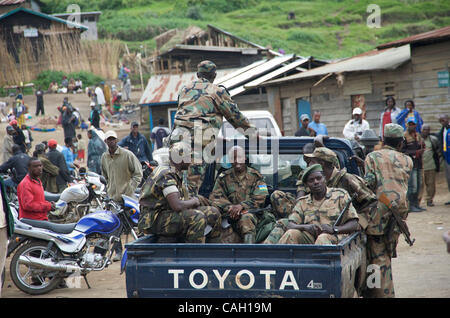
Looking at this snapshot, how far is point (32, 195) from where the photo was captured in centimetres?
784

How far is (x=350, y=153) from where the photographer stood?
6.04 m

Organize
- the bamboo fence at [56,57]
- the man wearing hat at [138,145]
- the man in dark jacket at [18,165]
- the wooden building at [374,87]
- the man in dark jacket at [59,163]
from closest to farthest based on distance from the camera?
the man in dark jacket at [18,165] < the man in dark jacket at [59,163] < the man wearing hat at [138,145] < the wooden building at [374,87] < the bamboo fence at [56,57]

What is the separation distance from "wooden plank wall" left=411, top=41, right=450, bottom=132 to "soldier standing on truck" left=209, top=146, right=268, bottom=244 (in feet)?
31.5

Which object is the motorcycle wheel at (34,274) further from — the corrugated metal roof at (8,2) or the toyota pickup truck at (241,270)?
the corrugated metal roof at (8,2)

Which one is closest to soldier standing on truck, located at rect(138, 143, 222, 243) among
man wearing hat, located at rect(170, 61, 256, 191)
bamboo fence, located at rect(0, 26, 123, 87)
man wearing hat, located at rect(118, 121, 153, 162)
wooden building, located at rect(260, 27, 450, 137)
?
man wearing hat, located at rect(170, 61, 256, 191)

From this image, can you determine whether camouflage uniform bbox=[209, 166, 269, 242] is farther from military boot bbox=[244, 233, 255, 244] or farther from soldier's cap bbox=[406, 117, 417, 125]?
soldier's cap bbox=[406, 117, 417, 125]

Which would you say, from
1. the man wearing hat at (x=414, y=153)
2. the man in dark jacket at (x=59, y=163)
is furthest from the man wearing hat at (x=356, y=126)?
the man in dark jacket at (x=59, y=163)

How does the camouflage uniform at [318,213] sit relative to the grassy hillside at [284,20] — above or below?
below

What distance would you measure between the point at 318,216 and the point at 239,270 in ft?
3.46

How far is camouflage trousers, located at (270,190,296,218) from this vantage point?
5832 mm

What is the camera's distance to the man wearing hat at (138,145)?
39.2 feet

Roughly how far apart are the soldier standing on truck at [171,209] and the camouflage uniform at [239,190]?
32.2 inches

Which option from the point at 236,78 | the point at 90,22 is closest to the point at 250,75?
the point at 236,78

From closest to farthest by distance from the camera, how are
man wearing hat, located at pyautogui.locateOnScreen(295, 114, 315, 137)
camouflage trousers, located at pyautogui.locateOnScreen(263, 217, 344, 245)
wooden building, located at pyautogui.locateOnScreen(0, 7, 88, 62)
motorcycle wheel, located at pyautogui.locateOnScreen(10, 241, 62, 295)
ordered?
camouflage trousers, located at pyautogui.locateOnScreen(263, 217, 344, 245) → motorcycle wheel, located at pyautogui.locateOnScreen(10, 241, 62, 295) → man wearing hat, located at pyautogui.locateOnScreen(295, 114, 315, 137) → wooden building, located at pyautogui.locateOnScreen(0, 7, 88, 62)
